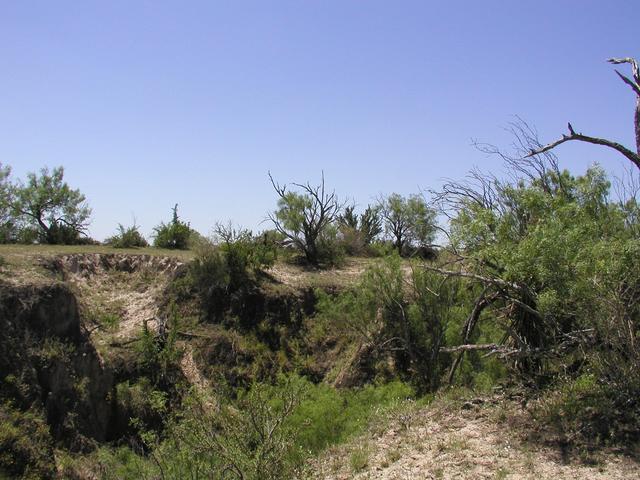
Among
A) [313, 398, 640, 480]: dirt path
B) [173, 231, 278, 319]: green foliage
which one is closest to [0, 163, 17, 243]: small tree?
→ [173, 231, 278, 319]: green foliage

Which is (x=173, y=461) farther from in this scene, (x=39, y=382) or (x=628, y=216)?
(x=39, y=382)

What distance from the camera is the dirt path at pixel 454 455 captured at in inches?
298

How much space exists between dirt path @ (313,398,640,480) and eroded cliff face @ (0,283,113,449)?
32.0 ft

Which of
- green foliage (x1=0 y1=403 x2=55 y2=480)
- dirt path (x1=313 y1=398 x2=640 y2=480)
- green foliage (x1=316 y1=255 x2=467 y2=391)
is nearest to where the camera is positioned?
dirt path (x1=313 y1=398 x2=640 y2=480)

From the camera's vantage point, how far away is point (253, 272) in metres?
25.6

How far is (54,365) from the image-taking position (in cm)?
1733

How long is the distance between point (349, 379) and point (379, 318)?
249 centimetres

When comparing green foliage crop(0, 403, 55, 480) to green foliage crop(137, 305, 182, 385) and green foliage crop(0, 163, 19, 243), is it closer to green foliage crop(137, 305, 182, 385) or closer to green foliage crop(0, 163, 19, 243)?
green foliage crop(137, 305, 182, 385)

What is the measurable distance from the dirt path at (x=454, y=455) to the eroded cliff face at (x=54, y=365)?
974cm

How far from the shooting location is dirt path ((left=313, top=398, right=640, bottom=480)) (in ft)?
24.8

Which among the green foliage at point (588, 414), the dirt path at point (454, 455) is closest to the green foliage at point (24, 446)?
the dirt path at point (454, 455)

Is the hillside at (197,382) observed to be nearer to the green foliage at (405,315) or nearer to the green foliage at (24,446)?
the green foliage at (24,446)


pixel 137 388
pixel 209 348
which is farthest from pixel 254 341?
pixel 137 388

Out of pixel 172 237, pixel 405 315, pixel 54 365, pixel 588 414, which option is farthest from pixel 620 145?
pixel 172 237
